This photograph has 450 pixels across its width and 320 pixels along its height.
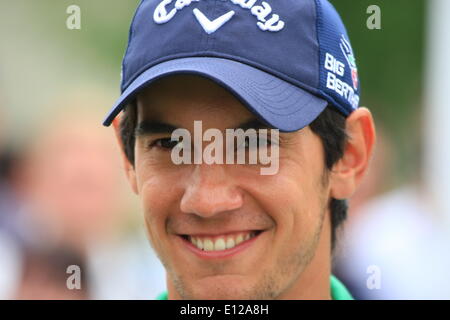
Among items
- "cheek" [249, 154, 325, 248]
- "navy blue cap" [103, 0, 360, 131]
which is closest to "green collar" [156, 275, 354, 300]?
"cheek" [249, 154, 325, 248]

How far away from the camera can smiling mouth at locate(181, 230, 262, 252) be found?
239 cm

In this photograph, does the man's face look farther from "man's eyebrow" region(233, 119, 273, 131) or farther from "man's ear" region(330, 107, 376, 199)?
"man's ear" region(330, 107, 376, 199)

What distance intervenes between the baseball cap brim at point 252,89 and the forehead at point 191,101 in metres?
0.05

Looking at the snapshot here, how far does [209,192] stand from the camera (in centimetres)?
229

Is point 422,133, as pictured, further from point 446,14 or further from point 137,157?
point 137,157

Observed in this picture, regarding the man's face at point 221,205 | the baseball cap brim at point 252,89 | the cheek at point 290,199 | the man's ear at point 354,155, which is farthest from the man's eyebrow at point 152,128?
the man's ear at point 354,155

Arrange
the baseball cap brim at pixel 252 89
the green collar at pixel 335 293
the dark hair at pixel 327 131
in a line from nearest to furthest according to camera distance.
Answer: the baseball cap brim at pixel 252 89 → the dark hair at pixel 327 131 → the green collar at pixel 335 293

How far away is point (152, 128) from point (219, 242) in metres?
0.42

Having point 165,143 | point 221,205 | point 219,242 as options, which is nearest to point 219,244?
point 219,242

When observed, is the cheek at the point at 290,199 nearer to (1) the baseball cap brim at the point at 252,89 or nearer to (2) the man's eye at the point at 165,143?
(1) the baseball cap brim at the point at 252,89

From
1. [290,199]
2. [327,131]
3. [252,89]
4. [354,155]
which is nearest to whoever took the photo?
[252,89]

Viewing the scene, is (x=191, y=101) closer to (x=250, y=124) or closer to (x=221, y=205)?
(x=250, y=124)

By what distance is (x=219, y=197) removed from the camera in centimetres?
230

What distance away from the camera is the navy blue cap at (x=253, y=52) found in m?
2.30
